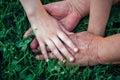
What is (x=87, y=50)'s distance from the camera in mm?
2248

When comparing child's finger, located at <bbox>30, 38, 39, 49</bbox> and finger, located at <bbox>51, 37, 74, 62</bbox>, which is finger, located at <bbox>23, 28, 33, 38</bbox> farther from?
finger, located at <bbox>51, 37, 74, 62</bbox>

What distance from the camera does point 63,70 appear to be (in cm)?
215

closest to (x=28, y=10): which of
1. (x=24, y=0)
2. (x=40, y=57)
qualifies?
(x=24, y=0)

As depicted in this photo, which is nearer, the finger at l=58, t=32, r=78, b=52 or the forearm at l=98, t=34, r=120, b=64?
the forearm at l=98, t=34, r=120, b=64

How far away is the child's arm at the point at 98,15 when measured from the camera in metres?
2.31

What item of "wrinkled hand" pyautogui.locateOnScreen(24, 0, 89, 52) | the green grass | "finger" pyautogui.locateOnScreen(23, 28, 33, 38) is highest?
"wrinkled hand" pyautogui.locateOnScreen(24, 0, 89, 52)

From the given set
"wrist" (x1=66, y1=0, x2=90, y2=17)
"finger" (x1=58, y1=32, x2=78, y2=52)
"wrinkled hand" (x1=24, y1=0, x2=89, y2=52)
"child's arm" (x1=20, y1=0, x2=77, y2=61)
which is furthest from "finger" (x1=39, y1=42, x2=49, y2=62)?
"wrist" (x1=66, y1=0, x2=90, y2=17)

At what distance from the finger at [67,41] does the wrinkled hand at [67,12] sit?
153mm

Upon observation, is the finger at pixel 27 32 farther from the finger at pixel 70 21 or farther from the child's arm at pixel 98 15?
the child's arm at pixel 98 15

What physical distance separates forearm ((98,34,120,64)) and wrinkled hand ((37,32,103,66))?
0.11 feet

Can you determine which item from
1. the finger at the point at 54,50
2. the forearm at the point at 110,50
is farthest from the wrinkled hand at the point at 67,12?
the forearm at the point at 110,50

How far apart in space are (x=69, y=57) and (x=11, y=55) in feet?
1.13

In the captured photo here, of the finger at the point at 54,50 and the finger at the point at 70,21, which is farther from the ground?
the finger at the point at 70,21

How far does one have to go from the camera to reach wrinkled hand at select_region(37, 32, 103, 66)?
2221 mm
